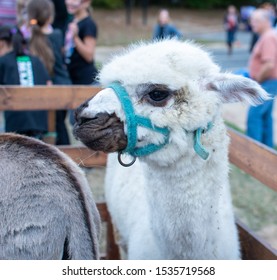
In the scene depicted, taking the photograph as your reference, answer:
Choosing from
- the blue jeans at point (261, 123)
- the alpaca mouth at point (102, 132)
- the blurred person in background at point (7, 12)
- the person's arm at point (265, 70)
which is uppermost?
the alpaca mouth at point (102, 132)

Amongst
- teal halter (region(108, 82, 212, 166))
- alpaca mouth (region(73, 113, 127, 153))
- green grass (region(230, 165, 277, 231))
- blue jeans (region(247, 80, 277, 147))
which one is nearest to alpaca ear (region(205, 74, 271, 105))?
teal halter (region(108, 82, 212, 166))

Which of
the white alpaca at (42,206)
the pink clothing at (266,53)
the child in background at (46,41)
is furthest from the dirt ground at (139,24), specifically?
the white alpaca at (42,206)

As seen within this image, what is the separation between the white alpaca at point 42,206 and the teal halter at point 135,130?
406 mm

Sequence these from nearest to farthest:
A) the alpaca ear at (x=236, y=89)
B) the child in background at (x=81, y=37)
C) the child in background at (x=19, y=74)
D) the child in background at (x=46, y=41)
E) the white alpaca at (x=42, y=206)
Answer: the white alpaca at (x=42, y=206) → the alpaca ear at (x=236, y=89) → the child in background at (x=19, y=74) → the child in background at (x=46, y=41) → the child in background at (x=81, y=37)

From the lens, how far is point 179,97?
7.82 feet

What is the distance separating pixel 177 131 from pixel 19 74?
2.46 metres

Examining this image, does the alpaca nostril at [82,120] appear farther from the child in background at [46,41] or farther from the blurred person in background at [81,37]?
the blurred person in background at [81,37]

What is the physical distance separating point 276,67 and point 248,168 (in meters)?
3.61

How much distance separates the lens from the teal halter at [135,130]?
234 centimetres

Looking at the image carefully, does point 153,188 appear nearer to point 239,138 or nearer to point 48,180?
point 48,180

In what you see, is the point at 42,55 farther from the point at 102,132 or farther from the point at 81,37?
the point at 102,132

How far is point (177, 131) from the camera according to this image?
2.37 meters

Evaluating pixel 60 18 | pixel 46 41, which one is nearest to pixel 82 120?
pixel 46 41
